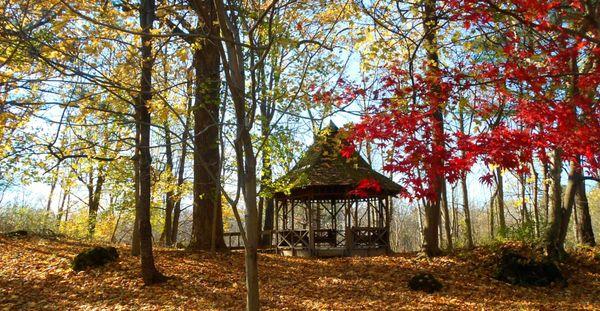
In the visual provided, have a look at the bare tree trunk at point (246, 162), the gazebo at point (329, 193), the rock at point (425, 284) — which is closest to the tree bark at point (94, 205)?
the gazebo at point (329, 193)

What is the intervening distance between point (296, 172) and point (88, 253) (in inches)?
281

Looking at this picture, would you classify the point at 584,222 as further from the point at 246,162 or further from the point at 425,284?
the point at 246,162

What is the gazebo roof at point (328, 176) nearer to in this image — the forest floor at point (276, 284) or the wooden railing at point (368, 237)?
the wooden railing at point (368, 237)

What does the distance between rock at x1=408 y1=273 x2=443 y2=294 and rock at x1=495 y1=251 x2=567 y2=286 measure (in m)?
1.63

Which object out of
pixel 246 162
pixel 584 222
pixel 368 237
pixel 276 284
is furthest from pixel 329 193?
pixel 246 162

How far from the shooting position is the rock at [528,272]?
30.4 feet

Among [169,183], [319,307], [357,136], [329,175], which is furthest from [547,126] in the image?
[169,183]

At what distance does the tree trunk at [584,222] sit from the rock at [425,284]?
5181 mm

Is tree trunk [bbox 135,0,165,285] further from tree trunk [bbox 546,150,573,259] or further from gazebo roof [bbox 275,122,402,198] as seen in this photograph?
tree trunk [bbox 546,150,573,259]

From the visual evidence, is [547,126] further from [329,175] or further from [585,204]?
[329,175]

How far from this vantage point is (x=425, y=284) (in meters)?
9.09

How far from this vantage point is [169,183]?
15.0m

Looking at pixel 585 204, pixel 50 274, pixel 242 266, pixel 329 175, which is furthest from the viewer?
pixel 329 175

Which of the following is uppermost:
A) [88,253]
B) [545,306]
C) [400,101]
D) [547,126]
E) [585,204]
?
[400,101]
